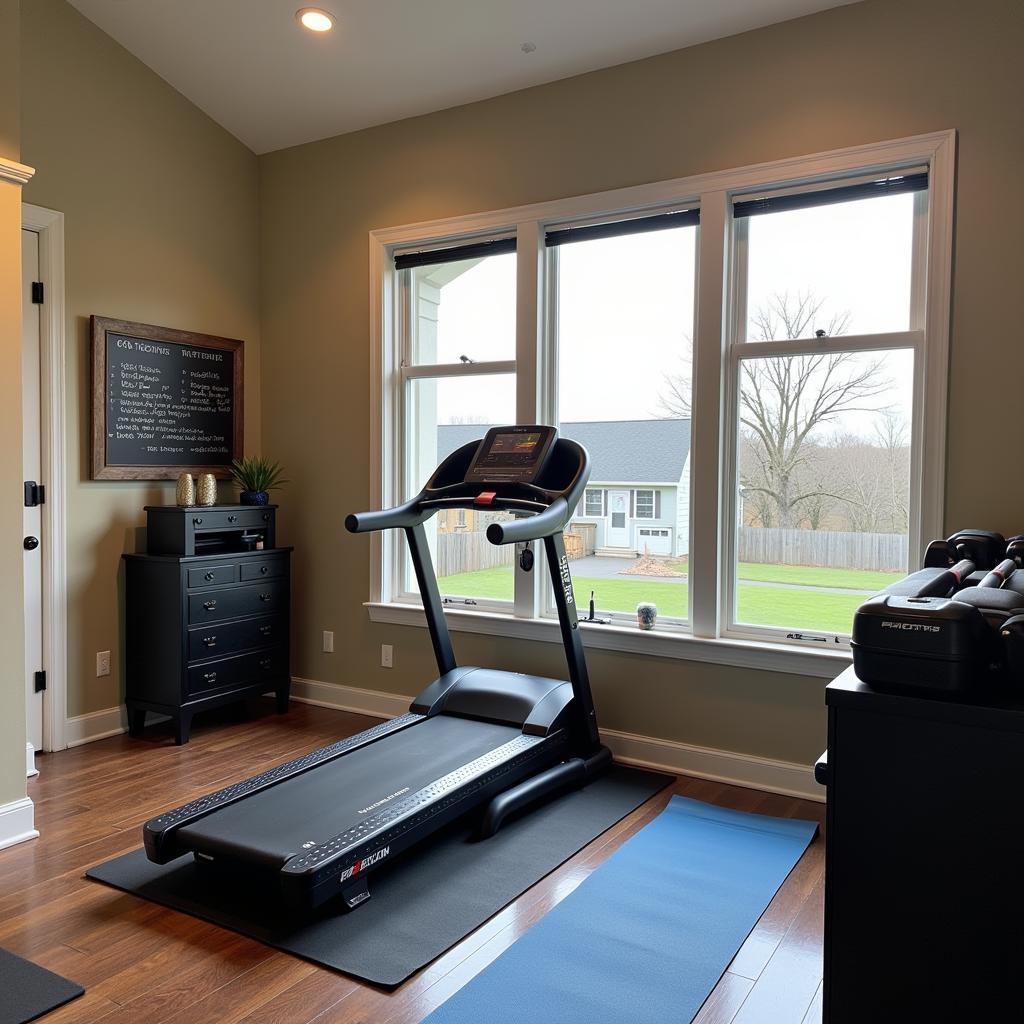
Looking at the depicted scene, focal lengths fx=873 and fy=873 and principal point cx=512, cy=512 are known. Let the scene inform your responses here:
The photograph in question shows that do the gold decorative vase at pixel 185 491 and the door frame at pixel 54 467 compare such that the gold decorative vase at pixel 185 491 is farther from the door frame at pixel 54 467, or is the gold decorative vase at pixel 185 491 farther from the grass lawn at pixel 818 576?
the grass lawn at pixel 818 576

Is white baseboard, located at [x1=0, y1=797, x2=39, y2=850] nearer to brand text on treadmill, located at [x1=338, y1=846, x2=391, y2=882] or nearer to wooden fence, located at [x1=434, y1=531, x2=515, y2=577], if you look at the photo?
brand text on treadmill, located at [x1=338, y1=846, x2=391, y2=882]

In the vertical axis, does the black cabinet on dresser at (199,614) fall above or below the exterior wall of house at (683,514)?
below

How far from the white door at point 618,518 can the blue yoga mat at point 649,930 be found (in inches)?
53.7

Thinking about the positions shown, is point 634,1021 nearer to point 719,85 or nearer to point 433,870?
point 433,870

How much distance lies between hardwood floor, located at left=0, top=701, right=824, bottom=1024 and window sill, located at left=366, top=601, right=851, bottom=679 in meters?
0.57

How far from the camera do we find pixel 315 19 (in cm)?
402

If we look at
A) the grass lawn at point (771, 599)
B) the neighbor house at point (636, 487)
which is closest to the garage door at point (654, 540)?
the neighbor house at point (636, 487)

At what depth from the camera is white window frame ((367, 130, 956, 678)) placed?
11.1ft

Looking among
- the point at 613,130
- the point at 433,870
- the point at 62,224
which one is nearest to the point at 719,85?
the point at 613,130

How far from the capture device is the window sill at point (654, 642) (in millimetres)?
3652

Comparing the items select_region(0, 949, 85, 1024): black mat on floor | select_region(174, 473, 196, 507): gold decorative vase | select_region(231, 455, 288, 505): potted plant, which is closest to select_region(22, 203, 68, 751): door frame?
select_region(174, 473, 196, 507): gold decorative vase

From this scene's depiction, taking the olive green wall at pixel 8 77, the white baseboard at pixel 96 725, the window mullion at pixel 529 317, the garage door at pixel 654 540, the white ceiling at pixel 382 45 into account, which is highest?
the white ceiling at pixel 382 45

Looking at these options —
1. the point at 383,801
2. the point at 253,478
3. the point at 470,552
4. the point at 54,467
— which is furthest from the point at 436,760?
the point at 54,467

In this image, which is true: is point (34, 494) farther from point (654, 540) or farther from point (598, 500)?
point (654, 540)
